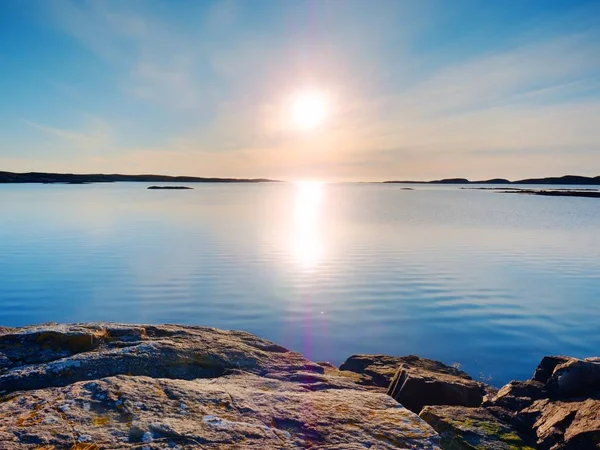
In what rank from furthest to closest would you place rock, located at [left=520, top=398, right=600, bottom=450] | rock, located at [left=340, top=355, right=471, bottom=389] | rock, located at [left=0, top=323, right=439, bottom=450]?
1. rock, located at [left=340, top=355, right=471, bottom=389]
2. rock, located at [left=520, top=398, right=600, bottom=450]
3. rock, located at [left=0, top=323, right=439, bottom=450]

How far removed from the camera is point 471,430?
19.0 ft

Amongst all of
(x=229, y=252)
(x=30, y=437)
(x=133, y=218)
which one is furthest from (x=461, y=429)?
(x=133, y=218)

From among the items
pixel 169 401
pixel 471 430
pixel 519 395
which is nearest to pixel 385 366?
pixel 519 395

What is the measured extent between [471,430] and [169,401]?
14.2ft

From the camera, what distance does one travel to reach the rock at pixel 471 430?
5559 millimetres

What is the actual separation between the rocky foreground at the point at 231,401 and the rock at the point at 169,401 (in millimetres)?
16

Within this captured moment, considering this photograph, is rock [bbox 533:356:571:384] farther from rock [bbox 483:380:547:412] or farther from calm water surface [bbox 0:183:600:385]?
calm water surface [bbox 0:183:600:385]

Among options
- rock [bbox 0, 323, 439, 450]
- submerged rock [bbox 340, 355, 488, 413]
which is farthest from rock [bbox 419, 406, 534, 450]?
rock [bbox 0, 323, 439, 450]

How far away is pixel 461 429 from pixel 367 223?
43073mm

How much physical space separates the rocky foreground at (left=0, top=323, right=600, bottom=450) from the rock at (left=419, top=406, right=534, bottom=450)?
18 millimetres

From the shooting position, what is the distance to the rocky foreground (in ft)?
13.4

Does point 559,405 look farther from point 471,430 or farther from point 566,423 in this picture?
point 471,430

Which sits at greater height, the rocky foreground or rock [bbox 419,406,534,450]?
the rocky foreground

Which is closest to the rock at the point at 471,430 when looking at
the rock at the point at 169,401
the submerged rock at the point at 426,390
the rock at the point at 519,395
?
the rock at the point at 519,395
